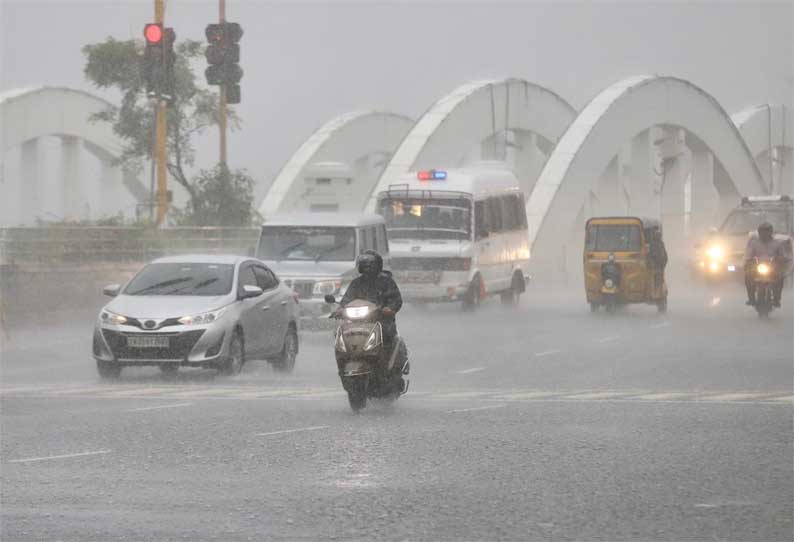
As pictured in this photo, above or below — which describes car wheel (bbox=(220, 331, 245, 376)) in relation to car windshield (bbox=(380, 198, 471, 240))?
below

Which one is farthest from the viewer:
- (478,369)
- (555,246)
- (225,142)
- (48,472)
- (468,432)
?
(555,246)

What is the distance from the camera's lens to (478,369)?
21297 millimetres

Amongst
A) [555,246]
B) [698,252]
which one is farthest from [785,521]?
[555,246]

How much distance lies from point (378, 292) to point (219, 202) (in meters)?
27.0

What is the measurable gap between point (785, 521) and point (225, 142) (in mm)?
31072

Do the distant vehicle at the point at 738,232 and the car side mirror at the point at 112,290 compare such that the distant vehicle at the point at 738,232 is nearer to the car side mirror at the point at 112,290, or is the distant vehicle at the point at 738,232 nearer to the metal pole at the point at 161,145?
the metal pole at the point at 161,145

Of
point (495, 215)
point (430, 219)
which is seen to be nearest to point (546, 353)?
point (430, 219)

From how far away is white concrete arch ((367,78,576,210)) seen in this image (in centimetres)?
5950

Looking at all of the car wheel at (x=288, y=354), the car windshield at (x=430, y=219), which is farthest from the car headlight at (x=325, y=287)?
the car windshield at (x=430, y=219)

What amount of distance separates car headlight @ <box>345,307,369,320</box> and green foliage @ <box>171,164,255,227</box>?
26.7 meters

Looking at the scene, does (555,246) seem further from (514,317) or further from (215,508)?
(215,508)

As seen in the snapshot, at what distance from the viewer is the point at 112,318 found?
1908cm

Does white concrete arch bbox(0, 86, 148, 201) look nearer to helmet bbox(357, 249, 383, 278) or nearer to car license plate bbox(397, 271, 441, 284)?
car license plate bbox(397, 271, 441, 284)

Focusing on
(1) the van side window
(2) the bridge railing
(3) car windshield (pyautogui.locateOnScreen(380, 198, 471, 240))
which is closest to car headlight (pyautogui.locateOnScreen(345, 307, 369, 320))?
(2) the bridge railing
